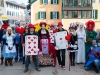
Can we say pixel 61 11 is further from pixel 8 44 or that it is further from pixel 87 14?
pixel 8 44

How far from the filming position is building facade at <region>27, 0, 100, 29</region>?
108 feet

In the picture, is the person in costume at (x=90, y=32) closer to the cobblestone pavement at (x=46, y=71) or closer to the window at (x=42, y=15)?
the cobblestone pavement at (x=46, y=71)

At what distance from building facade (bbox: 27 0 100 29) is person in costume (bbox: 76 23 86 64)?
80.4ft

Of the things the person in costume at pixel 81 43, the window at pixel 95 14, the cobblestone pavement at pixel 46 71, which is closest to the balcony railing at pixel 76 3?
the window at pixel 95 14

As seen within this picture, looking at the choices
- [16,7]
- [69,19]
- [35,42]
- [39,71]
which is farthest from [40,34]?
[16,7]

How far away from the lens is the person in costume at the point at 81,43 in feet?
26.7

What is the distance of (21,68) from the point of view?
7617 millimetres

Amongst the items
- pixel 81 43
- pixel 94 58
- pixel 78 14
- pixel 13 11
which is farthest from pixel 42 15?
pixel 13 11

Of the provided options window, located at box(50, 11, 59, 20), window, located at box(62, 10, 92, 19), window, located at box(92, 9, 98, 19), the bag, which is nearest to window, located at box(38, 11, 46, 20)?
window, located at box(50, 11, 59, 20)

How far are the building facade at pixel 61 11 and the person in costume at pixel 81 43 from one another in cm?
2450

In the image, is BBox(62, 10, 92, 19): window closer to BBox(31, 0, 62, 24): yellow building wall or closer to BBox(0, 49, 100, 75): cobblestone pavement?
BBox(31, 0, 62, 24): yellow building wall

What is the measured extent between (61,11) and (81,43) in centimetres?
2567

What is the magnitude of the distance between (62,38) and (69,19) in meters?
25.8

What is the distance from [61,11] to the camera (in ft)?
110
